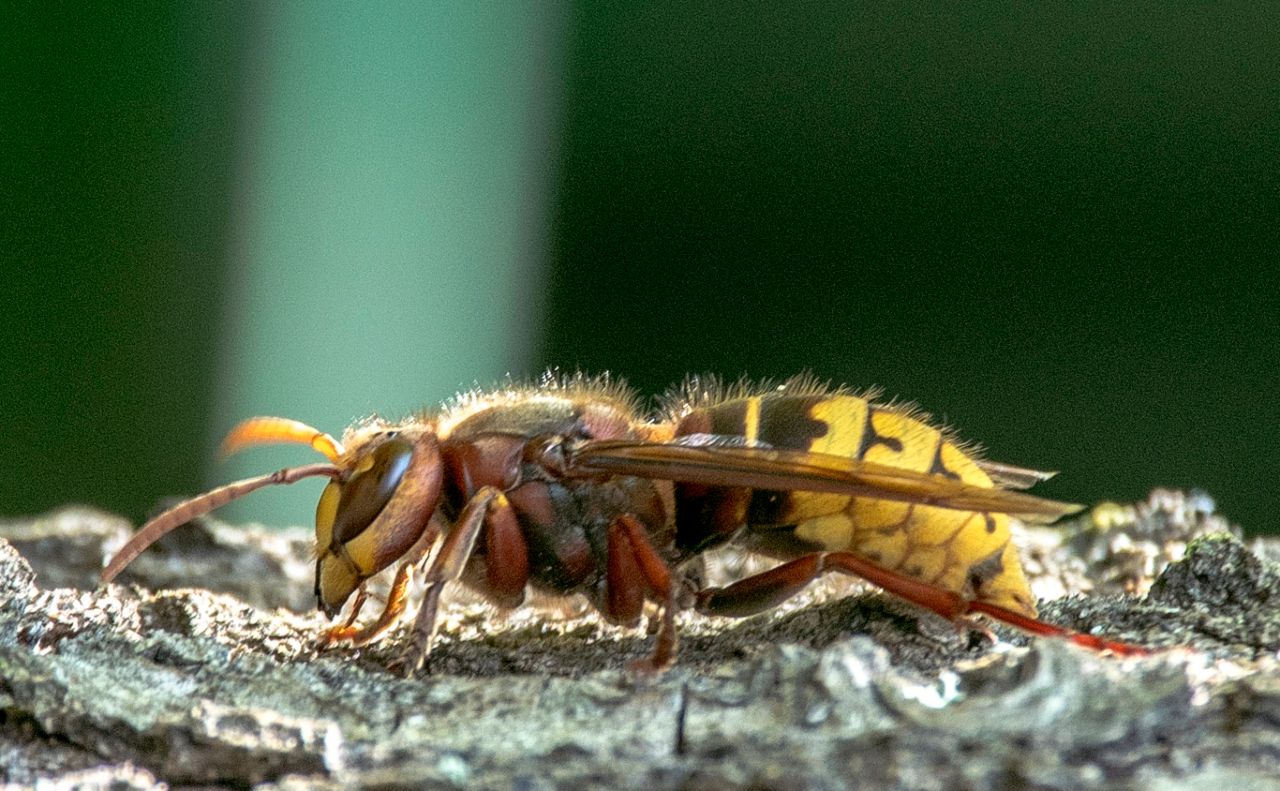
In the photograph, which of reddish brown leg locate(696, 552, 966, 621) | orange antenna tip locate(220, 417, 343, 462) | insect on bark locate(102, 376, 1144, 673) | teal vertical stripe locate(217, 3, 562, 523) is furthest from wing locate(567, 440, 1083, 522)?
teal vertical stripe locate(217, 3, 562, 523)

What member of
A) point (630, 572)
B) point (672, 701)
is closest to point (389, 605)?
point (630, 572)

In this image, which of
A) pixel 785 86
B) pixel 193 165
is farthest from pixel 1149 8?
pixel 193 165

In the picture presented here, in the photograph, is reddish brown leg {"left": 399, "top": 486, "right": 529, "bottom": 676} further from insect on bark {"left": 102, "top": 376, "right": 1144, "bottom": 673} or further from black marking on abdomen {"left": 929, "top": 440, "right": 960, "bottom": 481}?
black marking on abdomen {"left": 929, "top": 440, "right": 960, "bottom": 481}

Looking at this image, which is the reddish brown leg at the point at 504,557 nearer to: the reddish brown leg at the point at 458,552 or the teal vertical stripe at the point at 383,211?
the reddish brown leg at the point at 458,552

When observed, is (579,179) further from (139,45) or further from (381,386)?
(139,45)

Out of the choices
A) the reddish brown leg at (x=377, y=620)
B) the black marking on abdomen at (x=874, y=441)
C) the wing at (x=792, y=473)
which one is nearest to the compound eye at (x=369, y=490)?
the reddish brown leg at (x=377, y=620)

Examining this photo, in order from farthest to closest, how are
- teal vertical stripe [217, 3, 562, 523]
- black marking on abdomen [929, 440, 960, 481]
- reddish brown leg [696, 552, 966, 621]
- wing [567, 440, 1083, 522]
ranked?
teal vertical stripe [217, 3, 562, 523], black marking on abdomen [929, 440, 960, 481], reddish brown leg [696, 552, 966, 621], wing [567, 440, 1083, 522]
